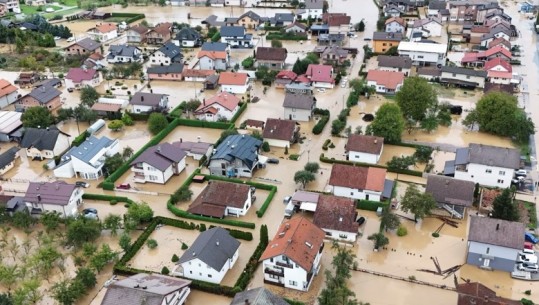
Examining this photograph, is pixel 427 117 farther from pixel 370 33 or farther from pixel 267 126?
pixel 370 33

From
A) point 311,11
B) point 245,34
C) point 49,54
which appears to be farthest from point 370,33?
point 49,54

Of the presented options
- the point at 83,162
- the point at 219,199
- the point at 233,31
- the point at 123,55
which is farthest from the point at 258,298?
the point at 233,31

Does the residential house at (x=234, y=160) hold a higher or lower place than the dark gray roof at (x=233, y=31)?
lower

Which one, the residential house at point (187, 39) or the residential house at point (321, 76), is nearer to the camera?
the residential house at point (321, 76)

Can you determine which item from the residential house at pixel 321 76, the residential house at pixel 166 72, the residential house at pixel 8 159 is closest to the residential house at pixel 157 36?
the residential house at pixel 166 72

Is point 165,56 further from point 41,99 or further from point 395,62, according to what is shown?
point 395,62

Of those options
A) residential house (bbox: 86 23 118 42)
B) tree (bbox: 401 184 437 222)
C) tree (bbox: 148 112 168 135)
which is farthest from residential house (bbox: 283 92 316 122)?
residential house (bbox: 86 23 118 42)

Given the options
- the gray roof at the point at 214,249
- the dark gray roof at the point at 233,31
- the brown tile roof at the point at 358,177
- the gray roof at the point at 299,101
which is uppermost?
the dark gray roof at the point at 233,31

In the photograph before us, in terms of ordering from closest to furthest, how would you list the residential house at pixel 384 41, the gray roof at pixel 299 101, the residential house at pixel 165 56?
1. the gray roof at pixel 299 101
2. the residential house at pixel 165 56
3. the residential house at pixel 384 41

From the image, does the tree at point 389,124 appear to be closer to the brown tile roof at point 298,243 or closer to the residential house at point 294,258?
the brown tile roof at point 298,243
